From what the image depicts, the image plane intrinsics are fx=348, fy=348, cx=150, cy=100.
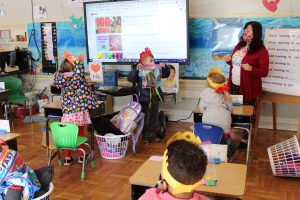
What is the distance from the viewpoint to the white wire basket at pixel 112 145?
3785mm

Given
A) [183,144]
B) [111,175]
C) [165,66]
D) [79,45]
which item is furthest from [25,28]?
[183,144]

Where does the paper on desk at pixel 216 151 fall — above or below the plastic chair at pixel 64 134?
above

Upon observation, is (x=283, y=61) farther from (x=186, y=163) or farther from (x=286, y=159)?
(x=186, y=163)

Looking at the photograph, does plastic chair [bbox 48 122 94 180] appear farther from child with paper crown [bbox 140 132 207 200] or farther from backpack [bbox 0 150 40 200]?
child with paper crown [bbox 140 132 207 200]

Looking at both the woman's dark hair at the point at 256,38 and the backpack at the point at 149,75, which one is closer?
the woman's dark hair at the point at 256,38

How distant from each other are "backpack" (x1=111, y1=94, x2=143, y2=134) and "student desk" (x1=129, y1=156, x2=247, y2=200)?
1.68 meters

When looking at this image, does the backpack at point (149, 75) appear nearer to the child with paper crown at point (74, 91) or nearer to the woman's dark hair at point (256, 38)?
the child with paper crown at point (74, 91)

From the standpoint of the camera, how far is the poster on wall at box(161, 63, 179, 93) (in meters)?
4.88

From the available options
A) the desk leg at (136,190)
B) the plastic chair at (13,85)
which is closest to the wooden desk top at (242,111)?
the desk leg at (136,190)

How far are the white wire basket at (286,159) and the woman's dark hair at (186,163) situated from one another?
211 cm

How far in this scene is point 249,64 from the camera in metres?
4.04

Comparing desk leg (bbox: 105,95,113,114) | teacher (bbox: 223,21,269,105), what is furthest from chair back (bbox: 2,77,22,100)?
teacher (bbox: 223,21,269,105)

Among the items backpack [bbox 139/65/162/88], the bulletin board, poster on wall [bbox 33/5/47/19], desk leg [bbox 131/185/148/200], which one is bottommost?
desk leg [bbox 131/185/148/200]

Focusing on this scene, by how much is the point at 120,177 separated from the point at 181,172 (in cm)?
209
